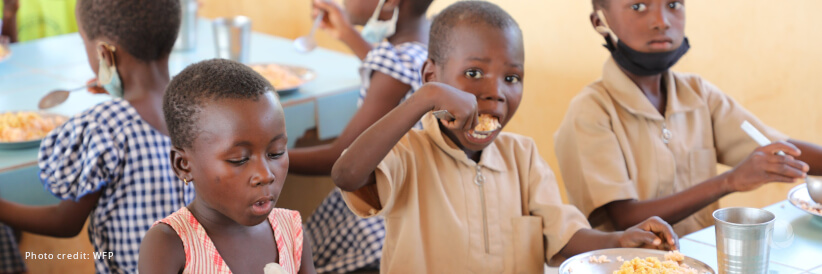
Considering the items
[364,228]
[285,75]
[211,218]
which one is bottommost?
[364,228]

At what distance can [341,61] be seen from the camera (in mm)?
2973

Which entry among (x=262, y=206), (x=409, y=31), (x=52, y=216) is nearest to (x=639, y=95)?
(x=409, y=31)

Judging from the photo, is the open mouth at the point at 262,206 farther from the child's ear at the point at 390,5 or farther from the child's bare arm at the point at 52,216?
the child's ear at the point at 390,5

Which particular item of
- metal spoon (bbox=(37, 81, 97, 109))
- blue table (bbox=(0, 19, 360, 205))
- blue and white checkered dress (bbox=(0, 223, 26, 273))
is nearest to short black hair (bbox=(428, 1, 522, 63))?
blue table (bbox=(0, 19, 360, 205))

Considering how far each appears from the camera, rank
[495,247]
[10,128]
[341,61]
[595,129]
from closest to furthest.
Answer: [495,247] → [595,129] → [10,128] → [341,61]

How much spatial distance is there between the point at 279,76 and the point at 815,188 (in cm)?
158

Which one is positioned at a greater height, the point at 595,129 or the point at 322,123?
the point at 595,129

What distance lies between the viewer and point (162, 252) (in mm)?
1206

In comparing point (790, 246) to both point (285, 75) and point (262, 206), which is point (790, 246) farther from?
point (285, 75)

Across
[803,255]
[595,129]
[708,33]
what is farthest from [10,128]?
[708,33]

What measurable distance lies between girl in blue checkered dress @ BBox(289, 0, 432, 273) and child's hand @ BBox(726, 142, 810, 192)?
2.64ft

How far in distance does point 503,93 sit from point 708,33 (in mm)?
1473

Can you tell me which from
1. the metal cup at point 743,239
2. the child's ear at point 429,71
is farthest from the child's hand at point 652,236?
the child's ear at point 429,71

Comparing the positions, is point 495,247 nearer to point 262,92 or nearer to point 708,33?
point 262,92
